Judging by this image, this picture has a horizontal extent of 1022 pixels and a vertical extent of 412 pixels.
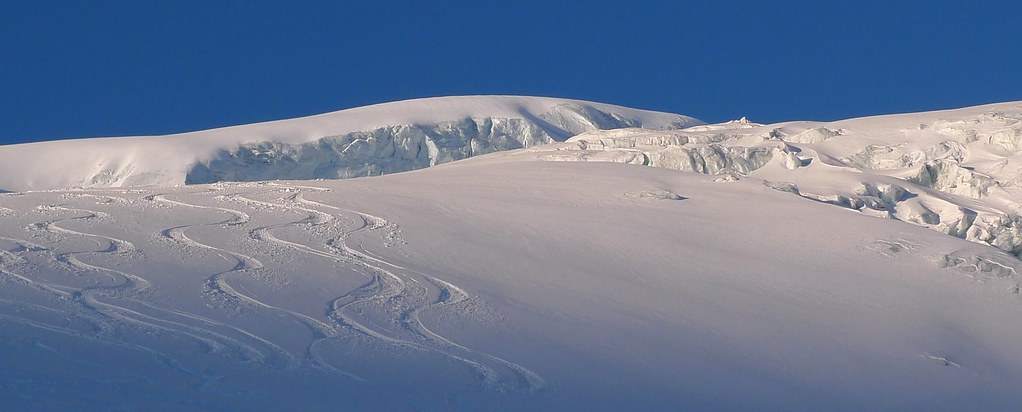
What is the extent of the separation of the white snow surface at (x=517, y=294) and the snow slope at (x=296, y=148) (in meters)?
17.4

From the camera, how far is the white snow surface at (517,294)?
9.55 m

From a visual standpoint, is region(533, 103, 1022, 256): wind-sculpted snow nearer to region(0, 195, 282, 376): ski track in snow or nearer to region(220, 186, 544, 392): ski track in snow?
region(220, 186, 544, 392): ski track in snow

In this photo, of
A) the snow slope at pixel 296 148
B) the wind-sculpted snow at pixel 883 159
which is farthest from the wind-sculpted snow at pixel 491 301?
the snow slope at pixel 296 148

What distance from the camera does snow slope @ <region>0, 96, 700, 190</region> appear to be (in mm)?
38031

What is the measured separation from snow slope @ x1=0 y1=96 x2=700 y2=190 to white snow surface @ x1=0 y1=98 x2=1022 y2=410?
1736 cm

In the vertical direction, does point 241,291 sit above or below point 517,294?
above

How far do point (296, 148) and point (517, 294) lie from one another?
91.3ft

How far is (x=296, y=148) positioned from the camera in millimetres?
39844

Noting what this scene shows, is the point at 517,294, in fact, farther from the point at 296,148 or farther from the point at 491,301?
the point at 296,148

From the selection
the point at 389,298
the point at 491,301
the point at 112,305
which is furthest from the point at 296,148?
the point at 112,305

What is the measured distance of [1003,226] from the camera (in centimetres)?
2000

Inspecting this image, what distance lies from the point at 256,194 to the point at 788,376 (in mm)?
11037

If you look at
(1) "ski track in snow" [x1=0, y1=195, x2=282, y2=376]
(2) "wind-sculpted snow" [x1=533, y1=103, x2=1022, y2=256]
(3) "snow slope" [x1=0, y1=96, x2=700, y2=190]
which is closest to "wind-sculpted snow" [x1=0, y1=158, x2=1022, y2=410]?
(1) "ski track in snow" [x1=0, y1=195, x2=282, y2=376]

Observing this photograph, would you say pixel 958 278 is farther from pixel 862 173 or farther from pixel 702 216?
pixel 862 173
